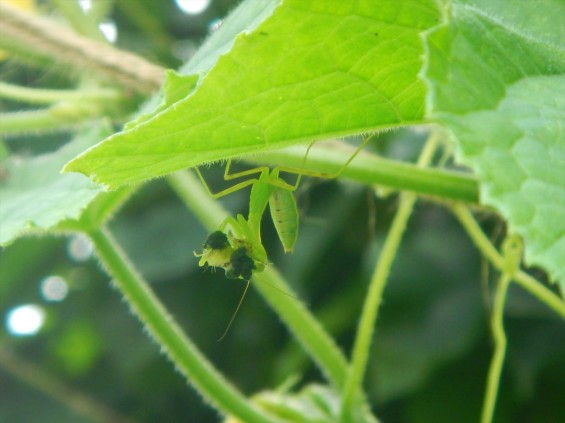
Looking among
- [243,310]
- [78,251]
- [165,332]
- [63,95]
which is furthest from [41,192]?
[78,251]

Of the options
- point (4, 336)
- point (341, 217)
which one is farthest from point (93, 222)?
point (4, 336)

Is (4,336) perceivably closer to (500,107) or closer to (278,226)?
(278,226)

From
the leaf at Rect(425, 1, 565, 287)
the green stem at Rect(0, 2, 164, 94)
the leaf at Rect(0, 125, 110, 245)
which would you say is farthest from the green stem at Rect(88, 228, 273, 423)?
the leaf at Rect(425, 1, 565, 287)

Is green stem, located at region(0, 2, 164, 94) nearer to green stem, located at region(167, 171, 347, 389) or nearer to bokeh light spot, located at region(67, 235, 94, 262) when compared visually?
green stem, located at region(167, 171, 347, 389)

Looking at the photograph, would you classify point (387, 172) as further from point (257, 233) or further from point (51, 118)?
point (51, 118)

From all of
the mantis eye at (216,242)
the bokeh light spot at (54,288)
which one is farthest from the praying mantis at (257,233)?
the bokeh light spot at (54,288)

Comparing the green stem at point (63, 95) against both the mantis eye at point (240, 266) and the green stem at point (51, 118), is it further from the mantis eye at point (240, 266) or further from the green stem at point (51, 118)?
the mantis eye at point (240, 266)
